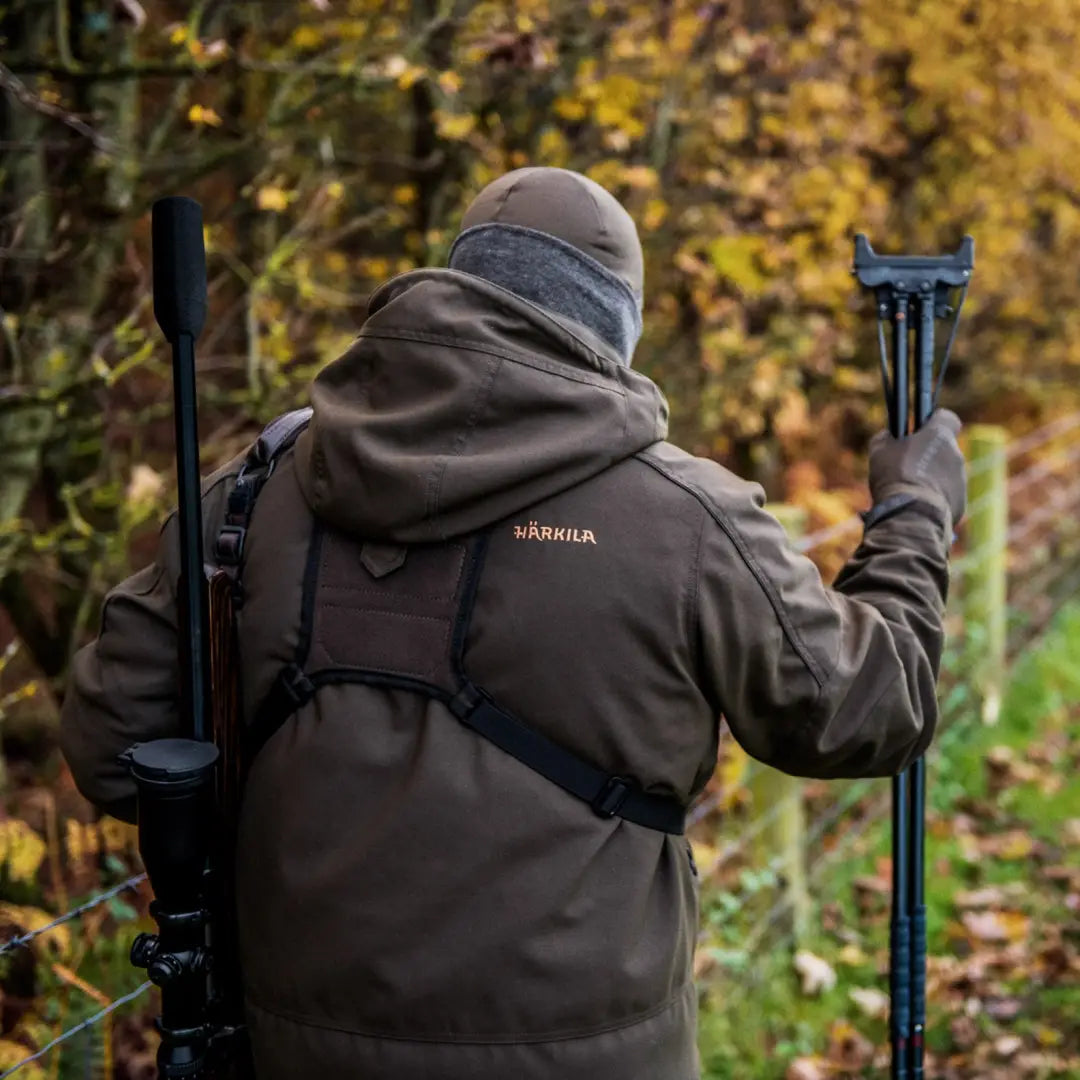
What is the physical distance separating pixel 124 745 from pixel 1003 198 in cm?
809

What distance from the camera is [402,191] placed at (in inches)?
228

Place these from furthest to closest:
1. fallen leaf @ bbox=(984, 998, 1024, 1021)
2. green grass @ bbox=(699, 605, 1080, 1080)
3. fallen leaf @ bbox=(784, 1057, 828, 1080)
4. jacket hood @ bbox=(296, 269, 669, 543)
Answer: fallen leaf @ bbox=(984, 998, 1024, 1021)
green grass @ bbox=(699, 605, 1080, 1080)
fallen leaf @ bbox=(784, 1057, 828, 1080)
jacket hood @ bbox=(296, 269, 669, 543)

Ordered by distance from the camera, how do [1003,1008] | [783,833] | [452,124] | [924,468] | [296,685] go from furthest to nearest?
[452,124], [783,833], [1003,1008], [924,468], [296,685]

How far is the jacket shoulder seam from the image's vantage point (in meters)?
1.82

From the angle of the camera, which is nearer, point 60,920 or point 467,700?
point 467,700

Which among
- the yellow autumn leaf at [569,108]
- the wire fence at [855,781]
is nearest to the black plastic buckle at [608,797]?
the wire fence at [855,781]

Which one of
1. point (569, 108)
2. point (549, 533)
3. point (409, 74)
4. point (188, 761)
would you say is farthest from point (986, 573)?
point (188, 761)

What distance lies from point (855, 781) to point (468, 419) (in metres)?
4.01

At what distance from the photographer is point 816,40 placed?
21.5ft

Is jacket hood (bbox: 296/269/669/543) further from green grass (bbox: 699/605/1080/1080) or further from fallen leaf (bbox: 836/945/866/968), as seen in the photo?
fallen leaf (bbox: 836/945/866/968)

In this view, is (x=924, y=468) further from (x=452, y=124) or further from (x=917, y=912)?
(x=452, y=124)

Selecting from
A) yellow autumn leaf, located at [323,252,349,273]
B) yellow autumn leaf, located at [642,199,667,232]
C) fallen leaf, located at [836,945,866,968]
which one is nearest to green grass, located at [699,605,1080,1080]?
fallen leaf, located at [836,945,866,968]

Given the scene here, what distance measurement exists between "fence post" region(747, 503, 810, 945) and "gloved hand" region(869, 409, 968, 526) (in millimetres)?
1678

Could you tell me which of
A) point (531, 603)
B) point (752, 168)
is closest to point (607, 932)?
point (531, 603)
